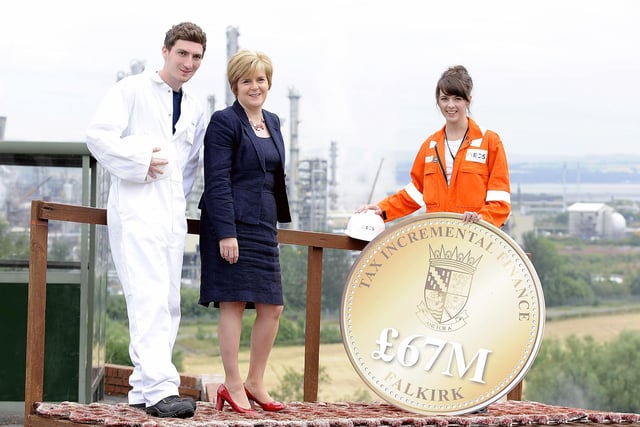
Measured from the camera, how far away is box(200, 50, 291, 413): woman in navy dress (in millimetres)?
3963

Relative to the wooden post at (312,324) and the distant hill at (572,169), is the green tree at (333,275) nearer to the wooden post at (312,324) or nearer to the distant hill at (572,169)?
the distant hill at (572,169)

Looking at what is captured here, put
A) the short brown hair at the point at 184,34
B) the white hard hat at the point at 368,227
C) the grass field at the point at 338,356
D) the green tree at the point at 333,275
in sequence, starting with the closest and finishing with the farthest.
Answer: the short brown hair at the point at 184,34 → the white hard hat at the point at 368,227 → the green tree at the point at 333,275 → the grass field at the point at 338,356

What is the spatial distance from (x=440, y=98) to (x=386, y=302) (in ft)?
2.71

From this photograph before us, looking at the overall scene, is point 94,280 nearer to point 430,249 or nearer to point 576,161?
point 430,249

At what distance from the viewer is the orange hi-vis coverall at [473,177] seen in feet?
13.6

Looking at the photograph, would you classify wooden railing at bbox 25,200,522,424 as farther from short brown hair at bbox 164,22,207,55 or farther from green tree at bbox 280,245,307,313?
green tree at bbox 280,245,307,313

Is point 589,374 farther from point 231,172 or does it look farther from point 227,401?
point 231,172

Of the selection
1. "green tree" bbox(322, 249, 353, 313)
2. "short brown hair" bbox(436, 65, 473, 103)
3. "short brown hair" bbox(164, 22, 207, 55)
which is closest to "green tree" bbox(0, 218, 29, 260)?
"short brown hair" bbox(164, 22, 207, 55)

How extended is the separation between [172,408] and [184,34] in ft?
4.47

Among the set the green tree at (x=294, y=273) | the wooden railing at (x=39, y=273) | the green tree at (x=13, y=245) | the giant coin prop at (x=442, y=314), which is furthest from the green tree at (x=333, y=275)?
the wooden railing at (x=39, y=273)

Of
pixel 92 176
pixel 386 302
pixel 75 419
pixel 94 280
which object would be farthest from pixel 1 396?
pixel 386 302

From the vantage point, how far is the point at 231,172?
4.03 meters

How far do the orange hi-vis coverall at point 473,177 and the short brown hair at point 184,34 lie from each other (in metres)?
0.99

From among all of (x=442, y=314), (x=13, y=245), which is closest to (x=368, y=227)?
(x=442, y=314)
